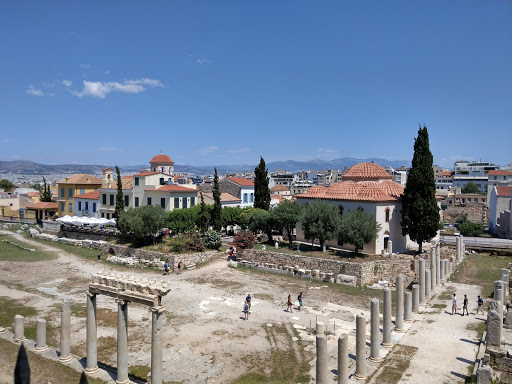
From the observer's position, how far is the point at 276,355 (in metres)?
15.9

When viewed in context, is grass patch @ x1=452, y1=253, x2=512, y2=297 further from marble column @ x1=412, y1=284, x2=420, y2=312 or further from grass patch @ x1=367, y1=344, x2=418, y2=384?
grass patch @ x1=367, y1=344, x2=418, y2=384

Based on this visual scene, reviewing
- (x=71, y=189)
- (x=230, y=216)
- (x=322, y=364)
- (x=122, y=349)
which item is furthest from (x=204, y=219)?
(x=322, y=364)

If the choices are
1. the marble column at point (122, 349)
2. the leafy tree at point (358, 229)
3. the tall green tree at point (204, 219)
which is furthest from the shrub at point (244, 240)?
the marble column at point (122, 349)

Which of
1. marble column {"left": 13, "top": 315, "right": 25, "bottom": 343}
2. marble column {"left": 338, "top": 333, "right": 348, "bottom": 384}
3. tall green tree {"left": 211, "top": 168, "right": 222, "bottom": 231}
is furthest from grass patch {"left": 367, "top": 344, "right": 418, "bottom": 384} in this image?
tall green tree {"left": 211, "top": 168, "right": 222, "bottom": 231}

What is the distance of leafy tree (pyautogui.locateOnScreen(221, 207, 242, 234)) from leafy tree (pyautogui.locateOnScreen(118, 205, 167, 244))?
24.9 feet

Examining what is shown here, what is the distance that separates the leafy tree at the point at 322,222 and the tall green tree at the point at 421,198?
6.33 meters

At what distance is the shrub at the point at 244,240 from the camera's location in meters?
33.9

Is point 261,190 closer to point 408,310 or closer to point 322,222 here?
point 322,222

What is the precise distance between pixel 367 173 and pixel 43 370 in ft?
103

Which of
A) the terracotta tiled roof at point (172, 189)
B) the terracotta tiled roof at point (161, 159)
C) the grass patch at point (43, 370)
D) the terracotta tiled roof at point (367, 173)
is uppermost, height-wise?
the terracotta tiled roof at point (161, 159)

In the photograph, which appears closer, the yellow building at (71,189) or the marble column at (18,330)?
the marble column at (18,330)

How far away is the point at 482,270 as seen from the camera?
31.0 metres

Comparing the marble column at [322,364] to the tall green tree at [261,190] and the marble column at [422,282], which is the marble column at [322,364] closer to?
the marble column at [422,282]

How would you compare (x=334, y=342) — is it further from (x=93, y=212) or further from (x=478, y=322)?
(x=93, y=212)
